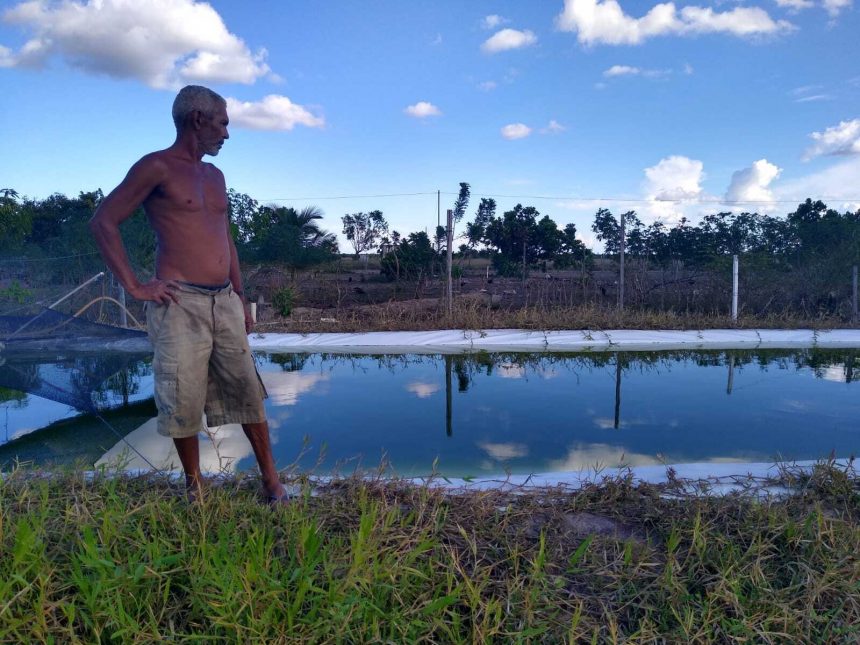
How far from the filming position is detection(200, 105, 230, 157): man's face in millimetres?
2031

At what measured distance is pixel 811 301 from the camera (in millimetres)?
8570

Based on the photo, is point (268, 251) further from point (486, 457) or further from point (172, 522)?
point (172, 522)

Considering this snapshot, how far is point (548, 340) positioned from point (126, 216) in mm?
5802

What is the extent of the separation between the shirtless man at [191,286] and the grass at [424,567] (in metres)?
0.26

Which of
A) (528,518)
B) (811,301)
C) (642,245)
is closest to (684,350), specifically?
(811,301)

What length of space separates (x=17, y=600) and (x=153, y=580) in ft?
1.03

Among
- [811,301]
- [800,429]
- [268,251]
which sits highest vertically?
[268,251]

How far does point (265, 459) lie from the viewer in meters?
2.13

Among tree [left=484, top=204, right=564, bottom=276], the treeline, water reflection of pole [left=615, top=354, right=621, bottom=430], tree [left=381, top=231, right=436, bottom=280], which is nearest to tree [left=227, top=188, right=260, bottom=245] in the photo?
the treeline

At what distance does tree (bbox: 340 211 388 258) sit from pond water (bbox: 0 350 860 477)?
1610cm

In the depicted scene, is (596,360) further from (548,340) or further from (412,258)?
(412,258)

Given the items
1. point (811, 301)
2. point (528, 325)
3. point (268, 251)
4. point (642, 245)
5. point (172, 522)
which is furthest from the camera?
point (642, 245)

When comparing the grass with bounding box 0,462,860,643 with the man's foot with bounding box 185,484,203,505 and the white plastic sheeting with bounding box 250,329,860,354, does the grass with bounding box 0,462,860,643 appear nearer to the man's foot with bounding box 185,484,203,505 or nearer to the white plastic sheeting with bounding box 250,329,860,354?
the man's foot with bounding box 185,484,203,505

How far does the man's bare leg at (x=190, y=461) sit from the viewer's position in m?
2.04
